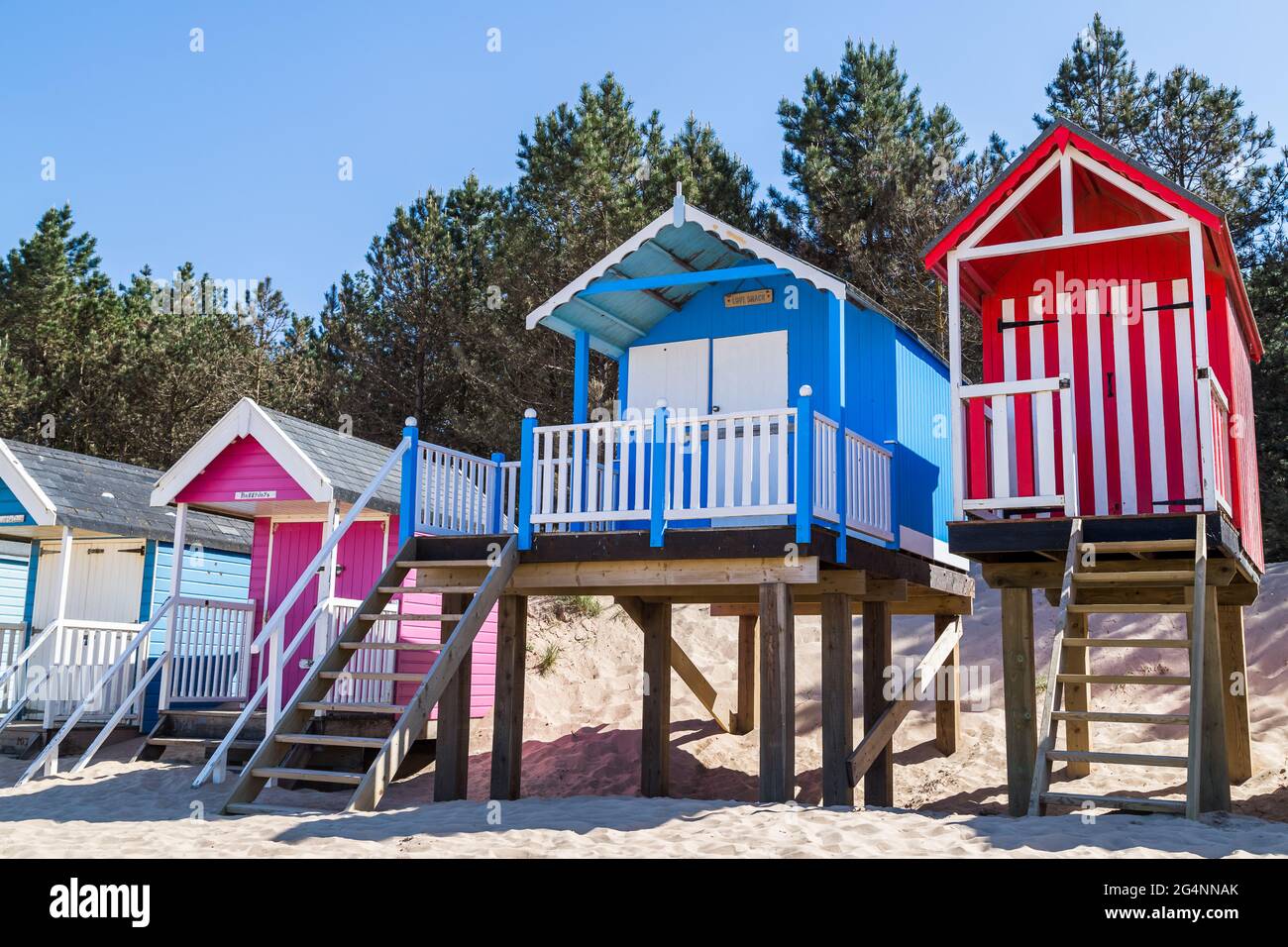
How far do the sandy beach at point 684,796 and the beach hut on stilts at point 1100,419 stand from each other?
3.81ft

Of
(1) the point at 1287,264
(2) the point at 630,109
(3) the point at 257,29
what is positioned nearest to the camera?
(3) the point at 257,29

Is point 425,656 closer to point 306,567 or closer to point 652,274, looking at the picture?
point 306,567

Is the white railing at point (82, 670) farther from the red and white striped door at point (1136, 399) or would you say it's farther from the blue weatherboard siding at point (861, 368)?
the red and white striped door at point (1136, 399)

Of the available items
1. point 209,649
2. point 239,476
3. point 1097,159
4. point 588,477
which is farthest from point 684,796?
point 1097,159

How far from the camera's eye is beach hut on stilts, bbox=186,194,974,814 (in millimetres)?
9203

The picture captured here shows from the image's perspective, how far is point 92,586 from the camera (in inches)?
661

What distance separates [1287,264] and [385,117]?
18417mm

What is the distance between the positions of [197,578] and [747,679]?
7.92 m

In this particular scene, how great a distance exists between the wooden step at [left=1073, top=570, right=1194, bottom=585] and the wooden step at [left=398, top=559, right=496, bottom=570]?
4.77 meters

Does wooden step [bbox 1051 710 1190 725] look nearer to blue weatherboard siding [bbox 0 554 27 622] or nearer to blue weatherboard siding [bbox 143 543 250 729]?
blue weatherboard siding [bbox 143 543 250 729]

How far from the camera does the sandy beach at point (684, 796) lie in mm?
6484

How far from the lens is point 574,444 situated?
32.3 ft

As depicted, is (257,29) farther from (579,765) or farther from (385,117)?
(579,765)
